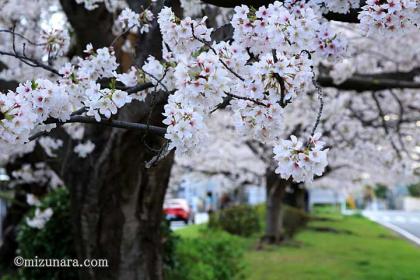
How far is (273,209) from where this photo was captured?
50.9ft

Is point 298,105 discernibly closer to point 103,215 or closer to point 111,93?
point 103,215

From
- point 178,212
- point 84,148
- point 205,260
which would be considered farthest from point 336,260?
point 178,212

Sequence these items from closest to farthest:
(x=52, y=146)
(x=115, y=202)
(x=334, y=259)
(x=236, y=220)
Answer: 1. (x=115, y=202)
2. (x=52, y=146)
3. (x=334, y=259)
4. (x=236, y=220)

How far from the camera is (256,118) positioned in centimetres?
237

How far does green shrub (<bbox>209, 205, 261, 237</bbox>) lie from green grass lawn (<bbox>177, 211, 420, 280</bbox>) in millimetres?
622

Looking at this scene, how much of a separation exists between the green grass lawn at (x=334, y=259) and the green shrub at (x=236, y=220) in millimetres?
622

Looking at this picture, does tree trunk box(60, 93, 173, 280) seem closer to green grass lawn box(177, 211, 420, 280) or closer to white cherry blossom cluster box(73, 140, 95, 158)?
white cherry blossom cluster box(73, 140, 95, 158)

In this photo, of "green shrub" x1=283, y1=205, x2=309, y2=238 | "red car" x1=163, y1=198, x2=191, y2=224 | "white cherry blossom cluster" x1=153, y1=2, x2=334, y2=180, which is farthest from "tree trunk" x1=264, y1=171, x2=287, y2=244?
"white cherry blossom cluster" x1=153, y1=2, x2=334, y2=180

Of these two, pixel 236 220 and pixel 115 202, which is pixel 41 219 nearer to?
pixel 115 202

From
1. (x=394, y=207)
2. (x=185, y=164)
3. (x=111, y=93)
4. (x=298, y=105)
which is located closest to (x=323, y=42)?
(x=111, y=93)

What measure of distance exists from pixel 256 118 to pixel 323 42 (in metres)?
0.71

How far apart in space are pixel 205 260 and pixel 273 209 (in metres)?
8.13

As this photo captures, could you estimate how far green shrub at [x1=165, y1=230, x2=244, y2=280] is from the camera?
684 centimetres

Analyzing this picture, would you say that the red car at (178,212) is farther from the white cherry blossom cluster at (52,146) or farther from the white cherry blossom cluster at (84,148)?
the white cherry blossom cluster at (84,148)
